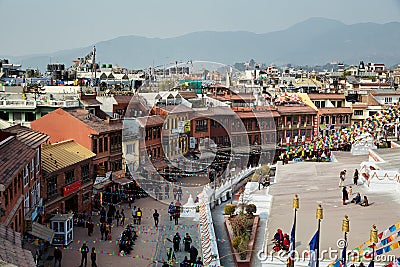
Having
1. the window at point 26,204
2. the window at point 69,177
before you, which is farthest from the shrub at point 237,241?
the window at point 69,177

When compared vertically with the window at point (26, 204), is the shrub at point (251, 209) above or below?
below

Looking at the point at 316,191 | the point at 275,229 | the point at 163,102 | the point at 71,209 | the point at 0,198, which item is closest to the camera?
the point at 0,198

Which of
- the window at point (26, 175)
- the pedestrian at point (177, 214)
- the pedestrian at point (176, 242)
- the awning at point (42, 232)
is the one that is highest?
the window at point (26, 175)

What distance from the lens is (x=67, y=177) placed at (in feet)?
116

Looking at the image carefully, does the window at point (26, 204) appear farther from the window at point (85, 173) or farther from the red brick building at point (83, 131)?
the red brick building at point (83, 131)

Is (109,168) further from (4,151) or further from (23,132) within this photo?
(4,151)

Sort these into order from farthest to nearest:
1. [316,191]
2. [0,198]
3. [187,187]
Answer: [187,187] < [316,191] < [0,198]

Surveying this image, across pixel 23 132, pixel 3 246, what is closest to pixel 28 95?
pixel 23 132

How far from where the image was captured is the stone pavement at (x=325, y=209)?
22125 mm

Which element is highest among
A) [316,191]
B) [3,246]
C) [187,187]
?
[3,246]

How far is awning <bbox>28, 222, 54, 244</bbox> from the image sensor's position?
27.6 meters

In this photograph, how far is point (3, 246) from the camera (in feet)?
51.3

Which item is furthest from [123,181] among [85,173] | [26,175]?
[26,175]

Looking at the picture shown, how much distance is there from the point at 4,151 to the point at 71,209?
11.5 metres
